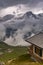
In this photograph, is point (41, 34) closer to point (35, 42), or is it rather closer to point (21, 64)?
point (35, 42)

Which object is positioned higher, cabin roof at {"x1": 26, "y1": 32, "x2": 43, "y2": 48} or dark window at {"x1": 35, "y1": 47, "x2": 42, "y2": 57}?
cabin roof at {"x1": 26, "y1": 32, "x2": 43, "y2": 48}

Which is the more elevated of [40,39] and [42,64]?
[40,39]

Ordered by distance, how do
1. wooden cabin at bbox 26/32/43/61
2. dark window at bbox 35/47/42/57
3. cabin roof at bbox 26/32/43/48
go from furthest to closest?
dark window at bbox 35/47/42/57, wooden cabin at bbox 26/32/43/61, cabin roof at bbox 26/32/43/48

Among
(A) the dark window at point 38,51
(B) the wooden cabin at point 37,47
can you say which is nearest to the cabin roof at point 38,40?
(B) the wooden cabin at point 37,47

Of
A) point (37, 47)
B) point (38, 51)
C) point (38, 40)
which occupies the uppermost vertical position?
point (38, 40)

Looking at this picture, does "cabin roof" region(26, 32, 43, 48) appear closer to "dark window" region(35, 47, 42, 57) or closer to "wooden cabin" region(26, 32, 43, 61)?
"wooden cabin" region(26, 32, 43, 61)

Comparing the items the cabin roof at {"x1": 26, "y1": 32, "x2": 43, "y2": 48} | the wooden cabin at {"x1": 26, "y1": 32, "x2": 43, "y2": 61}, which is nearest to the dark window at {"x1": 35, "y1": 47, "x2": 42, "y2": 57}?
the wooden cabin at {"x1": 26, "y1": 32, "x2": 43, "y2": 61}

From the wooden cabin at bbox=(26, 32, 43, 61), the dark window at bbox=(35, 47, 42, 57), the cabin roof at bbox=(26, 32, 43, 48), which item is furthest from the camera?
the dark window at bbox=(35, 47, 42, 57)

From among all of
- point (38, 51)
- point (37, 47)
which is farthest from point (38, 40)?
point (38, 51)

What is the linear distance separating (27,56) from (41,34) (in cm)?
699

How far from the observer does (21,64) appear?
145 feet

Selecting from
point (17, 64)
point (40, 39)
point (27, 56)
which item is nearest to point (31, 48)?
point (27, 56)

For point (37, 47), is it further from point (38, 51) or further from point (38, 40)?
point (38, 40)

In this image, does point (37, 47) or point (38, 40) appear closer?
point (37, 47)
